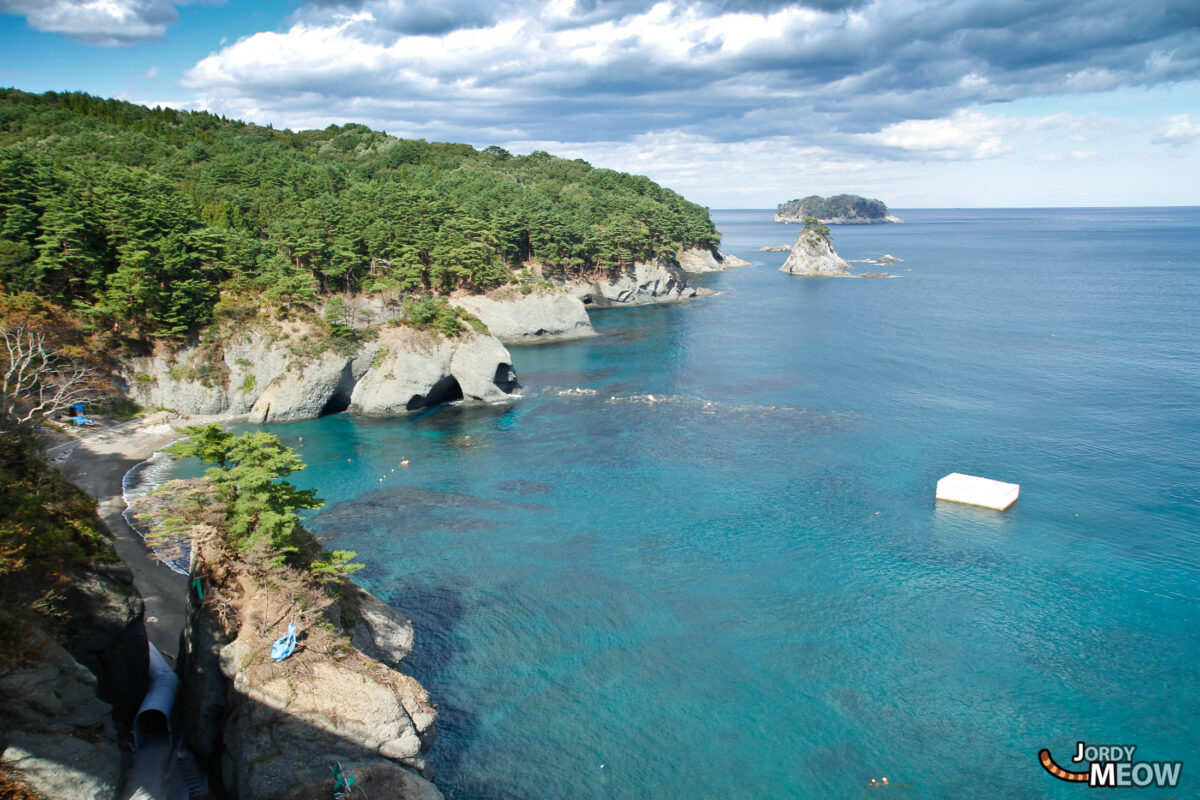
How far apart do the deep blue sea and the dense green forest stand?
60.1ft

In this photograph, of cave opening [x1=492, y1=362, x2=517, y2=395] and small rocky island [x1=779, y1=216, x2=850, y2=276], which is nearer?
cave opening [x1=492, y1=362, x2=517, y2=395]

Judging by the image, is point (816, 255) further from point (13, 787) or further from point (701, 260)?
point (13, 787)

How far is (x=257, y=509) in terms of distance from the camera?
27.2 metres

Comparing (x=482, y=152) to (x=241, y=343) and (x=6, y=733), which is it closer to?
(x=241, y=343)

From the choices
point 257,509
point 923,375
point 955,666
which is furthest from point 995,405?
point 257,509

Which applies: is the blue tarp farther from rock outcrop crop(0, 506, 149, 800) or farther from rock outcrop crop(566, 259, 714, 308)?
rock outcrop crop(566, 259, 714, 308)

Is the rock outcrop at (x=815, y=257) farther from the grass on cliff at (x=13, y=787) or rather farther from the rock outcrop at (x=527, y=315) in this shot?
the grass on cliff at (x=13, y=787)

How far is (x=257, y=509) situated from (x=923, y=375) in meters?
71.4

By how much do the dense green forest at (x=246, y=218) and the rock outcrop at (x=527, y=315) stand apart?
327 cm

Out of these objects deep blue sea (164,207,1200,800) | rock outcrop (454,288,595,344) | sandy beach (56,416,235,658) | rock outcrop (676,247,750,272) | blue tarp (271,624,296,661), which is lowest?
deep blue sea (164,207,1200,800)

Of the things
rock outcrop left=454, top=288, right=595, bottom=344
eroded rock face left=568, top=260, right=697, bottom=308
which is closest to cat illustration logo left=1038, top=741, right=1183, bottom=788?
rock outcrop left=454, top=288, right=595, bottom=344

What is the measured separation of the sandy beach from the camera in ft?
110

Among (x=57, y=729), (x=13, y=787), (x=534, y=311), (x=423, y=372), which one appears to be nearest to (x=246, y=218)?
(x=534, y=311)

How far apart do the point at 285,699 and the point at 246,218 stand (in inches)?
3025
